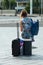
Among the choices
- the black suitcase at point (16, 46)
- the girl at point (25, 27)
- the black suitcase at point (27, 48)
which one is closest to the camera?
the black suitcase at point (16, 46)

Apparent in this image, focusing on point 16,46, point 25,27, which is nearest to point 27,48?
point 16,46

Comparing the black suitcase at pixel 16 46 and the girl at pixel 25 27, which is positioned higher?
the girl at pixel 25 27

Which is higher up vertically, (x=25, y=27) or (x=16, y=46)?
(x=25, y=27)

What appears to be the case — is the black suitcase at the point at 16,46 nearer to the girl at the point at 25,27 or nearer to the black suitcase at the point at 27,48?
the black suitcase at the point at 27,48

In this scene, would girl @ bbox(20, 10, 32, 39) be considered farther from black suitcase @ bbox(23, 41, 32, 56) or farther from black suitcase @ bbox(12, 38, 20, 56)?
black suitcase @ bbox(12, 38, 20, 56)

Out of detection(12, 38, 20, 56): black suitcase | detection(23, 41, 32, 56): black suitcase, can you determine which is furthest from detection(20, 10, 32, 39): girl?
detection(12, 38, 20, 56): black suitcase

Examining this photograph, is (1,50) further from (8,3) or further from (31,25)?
(8,3)

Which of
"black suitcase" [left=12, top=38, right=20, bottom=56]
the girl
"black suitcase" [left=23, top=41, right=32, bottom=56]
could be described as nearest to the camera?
"black suitcase" [left=12, top=38, right=20, bottom=56]

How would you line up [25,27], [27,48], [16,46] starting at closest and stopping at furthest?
1. [16,46]
2. [27,48]
3. [25,27]

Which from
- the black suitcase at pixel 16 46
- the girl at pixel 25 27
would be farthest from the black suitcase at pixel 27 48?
the girl at pixel 25 27

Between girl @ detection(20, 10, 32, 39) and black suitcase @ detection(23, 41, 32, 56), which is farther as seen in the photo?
girl @ detection(20, 10, 32, 39)

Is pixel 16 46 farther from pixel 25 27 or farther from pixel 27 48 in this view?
pixel 25 27

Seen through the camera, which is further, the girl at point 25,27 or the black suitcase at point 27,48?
the girl at point 25,27

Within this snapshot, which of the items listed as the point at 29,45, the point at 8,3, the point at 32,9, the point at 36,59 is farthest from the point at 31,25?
the point at 8,3
